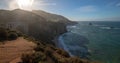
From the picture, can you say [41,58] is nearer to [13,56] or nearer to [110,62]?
[13,56]

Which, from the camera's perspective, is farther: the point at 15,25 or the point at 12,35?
the point at 15,25

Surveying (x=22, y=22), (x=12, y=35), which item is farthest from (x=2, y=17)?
(x=12, y=35)

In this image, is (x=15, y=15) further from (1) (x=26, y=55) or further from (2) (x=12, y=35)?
(1) (x=26, y=55)

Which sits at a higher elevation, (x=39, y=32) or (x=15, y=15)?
(x=15, y=15)

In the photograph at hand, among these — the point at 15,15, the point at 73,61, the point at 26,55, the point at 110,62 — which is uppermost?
the point at 15,15

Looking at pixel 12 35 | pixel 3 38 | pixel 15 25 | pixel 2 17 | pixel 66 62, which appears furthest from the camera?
pixel 2 17

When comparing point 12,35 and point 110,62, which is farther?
point 110,62

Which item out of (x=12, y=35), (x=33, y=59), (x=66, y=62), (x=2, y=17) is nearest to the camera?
(x=33, y=59)

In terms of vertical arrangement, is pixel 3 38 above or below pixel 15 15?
below

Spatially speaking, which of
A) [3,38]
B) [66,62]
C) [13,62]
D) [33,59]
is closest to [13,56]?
[13,62]

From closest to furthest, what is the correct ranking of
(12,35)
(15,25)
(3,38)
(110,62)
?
(3,38) → (12,35) → (110,62) → (15,25)
